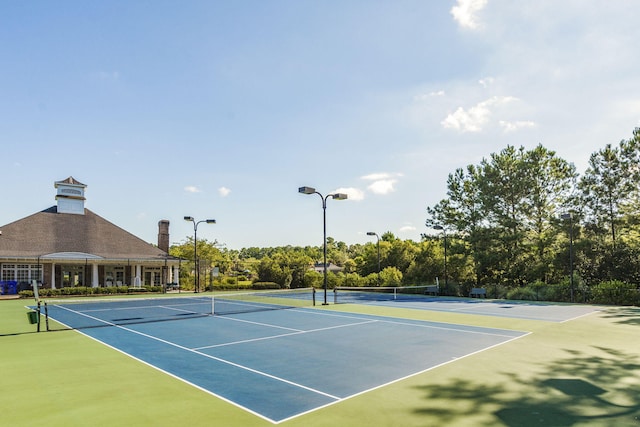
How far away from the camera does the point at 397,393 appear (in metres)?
7.55

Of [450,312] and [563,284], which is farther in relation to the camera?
[563,284]

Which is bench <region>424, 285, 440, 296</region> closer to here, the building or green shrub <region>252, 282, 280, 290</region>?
green shrub <region>252, 282, 280, 290</region>

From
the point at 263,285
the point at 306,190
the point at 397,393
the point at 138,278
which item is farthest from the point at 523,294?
the point at 138,278

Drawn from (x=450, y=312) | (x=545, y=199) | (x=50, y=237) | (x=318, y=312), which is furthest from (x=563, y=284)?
(x=50, y=237)

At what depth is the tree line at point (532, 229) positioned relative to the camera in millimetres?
30734

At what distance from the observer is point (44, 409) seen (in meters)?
6.72

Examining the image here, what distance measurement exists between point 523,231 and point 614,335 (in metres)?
23.8

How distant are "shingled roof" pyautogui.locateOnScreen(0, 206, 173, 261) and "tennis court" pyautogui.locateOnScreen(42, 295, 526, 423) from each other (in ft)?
76.6

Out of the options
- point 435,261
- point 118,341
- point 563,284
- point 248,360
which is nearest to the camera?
point 248,360

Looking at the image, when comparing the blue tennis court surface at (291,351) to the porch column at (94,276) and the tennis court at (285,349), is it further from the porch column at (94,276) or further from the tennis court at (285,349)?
the porch column at (94,276)

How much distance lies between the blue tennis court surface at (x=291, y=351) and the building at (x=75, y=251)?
2340 centimetres

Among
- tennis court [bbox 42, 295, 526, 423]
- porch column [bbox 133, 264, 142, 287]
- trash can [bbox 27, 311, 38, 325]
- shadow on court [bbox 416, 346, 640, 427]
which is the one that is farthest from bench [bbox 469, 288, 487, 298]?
porch column [bbox 133, 264, 142, 287]

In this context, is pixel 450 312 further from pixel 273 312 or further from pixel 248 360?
pixel 248 360

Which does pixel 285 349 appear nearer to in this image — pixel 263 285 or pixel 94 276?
pixel 263 285
